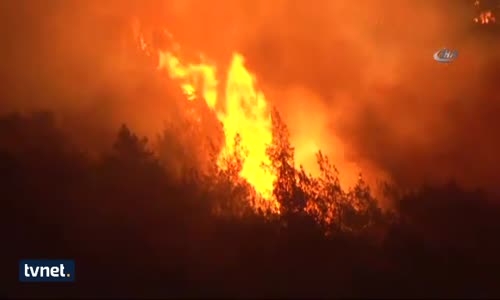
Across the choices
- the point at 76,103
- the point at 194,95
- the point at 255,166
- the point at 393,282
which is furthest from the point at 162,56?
the point at 393,282

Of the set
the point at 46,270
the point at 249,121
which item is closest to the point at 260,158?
the point at 249,121

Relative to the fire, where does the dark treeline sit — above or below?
below

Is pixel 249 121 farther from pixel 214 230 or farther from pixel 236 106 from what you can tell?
pixel 214 230

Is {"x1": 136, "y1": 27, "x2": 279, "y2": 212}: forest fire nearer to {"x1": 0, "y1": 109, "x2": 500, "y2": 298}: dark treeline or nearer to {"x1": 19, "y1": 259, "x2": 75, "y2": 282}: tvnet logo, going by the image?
{"x1": 0, "y1": 109, "x2": 500, "y2": 298}: dark treeline

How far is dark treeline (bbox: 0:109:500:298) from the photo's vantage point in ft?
112

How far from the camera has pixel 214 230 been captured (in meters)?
36.4

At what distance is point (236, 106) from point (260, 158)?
10.7 ft

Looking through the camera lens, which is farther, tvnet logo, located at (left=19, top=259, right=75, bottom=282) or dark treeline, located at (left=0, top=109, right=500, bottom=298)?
dark treeline, located at (left=0, top=109, right=500, bottom=298)

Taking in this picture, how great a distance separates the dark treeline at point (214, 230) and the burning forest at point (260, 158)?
79mm

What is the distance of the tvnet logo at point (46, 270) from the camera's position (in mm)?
30797

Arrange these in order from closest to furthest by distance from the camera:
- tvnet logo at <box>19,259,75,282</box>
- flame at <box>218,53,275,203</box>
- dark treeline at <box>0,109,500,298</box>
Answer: tvnet logo at <box>19,259,75,282</box> < dark treeline at <box>0,109,500,298</box> < flame at <box>218,53,275,203</box>

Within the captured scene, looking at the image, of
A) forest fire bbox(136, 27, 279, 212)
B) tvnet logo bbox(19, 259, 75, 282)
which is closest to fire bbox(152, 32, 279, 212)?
forest fire bbox(136, 27, 279, 212)

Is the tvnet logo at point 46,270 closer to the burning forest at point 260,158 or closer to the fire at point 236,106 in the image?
the burning forest at point 260,158

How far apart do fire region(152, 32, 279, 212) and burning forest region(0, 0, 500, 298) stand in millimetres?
104
